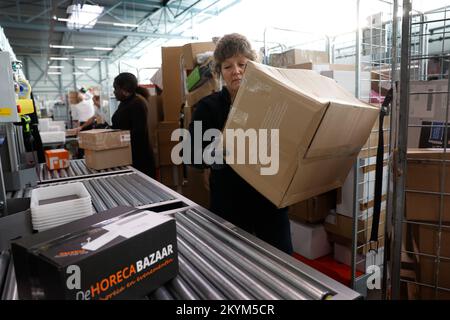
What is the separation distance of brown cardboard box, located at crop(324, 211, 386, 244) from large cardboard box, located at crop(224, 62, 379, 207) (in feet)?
3.70

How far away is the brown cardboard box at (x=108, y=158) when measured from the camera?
2.03m

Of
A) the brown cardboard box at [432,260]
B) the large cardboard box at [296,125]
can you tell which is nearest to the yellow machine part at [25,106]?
the large cardboard box at [296,125]

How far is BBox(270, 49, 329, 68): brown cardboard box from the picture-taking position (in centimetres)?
282

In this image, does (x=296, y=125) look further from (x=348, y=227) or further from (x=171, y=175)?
(x=171, y=175)

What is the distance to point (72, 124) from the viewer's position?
7.61 m

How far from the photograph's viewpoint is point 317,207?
2.36m

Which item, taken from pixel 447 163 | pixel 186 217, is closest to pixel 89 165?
pixel 186 217

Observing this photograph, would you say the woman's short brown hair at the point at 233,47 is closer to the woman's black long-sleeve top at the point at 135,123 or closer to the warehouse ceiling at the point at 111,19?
the woman's black long-sleeve top at the point at 135,123

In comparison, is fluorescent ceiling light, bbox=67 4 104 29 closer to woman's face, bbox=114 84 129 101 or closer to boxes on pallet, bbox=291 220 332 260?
woman's face, bbox=114 84 129 101

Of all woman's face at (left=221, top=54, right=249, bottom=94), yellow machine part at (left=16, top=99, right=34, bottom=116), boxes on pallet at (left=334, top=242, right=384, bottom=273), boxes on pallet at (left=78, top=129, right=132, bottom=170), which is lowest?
boxes on pallet at (left=334, top=242, right=384, bottom=273)

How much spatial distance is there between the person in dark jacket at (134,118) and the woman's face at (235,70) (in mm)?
1377

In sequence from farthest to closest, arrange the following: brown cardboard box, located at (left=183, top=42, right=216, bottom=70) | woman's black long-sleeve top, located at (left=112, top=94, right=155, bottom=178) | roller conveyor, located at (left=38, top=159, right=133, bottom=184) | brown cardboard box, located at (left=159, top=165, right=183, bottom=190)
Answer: brown cardboard box, located at (left=159, top=165, right=183, bottom=190) < brown cardboard box, located at (left=183, top=42, right=216, bottom=70) < woman's black long-sleeve top, located at (left=112, top=94, right=155, bottom=178) < roller conveyor, located at (left=38, top=159, right=133, bottom=184)

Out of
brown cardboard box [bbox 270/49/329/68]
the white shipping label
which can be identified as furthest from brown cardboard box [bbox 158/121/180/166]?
the white shipping label
